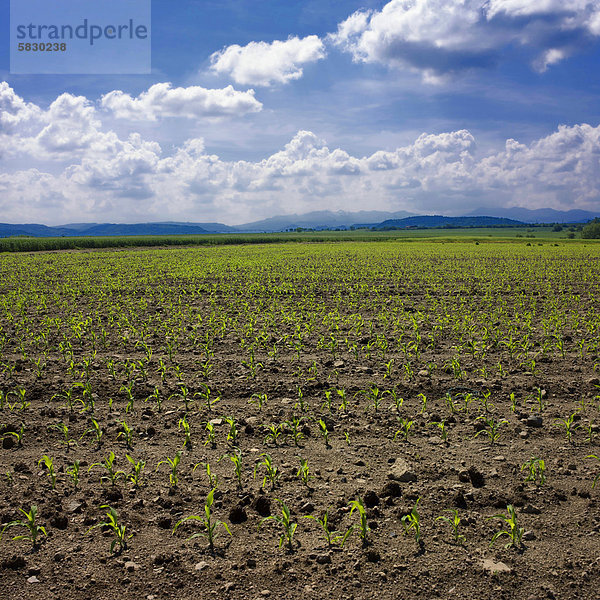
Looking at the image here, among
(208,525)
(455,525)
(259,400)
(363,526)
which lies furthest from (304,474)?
(259,400)

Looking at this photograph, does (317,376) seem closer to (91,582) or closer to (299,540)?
(299,540)

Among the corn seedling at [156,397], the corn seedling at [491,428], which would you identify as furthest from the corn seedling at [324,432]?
the corn seedling at [156,397]

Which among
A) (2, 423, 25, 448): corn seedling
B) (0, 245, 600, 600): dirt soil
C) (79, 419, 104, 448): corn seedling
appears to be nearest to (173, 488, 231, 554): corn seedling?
(0, 245, 600, 600): dirt soil

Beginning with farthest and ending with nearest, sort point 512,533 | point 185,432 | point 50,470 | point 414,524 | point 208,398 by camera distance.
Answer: point 208,398, point 185,432, point 50,470, point 414,524, point 512,533

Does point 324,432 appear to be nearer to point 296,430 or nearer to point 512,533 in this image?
point 296,430

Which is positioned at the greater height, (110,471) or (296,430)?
(296,430)

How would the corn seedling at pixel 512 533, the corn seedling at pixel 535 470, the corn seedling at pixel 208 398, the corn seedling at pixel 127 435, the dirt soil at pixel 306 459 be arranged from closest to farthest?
the dirt soil at pixel 306 459
the corn seedling at pixel 512 533
the corn seedling at pixel 535 470
the corn seedling at pixel 127 435
the corn seedling at pixel 208 398

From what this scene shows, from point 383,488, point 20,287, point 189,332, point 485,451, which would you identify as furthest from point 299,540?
point 20,287

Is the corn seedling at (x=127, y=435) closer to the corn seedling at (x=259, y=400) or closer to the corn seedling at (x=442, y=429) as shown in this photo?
the corn seedling at (x=259, y=400)

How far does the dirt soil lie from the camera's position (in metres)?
3.44

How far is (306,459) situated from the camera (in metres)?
5.11

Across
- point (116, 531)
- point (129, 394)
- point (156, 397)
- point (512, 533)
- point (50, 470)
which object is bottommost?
point (116, 531)

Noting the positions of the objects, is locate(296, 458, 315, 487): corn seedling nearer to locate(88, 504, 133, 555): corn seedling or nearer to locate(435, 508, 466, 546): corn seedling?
locate(435, 508, 466, 546): corn seedling

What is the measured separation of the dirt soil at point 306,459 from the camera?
3439mm
